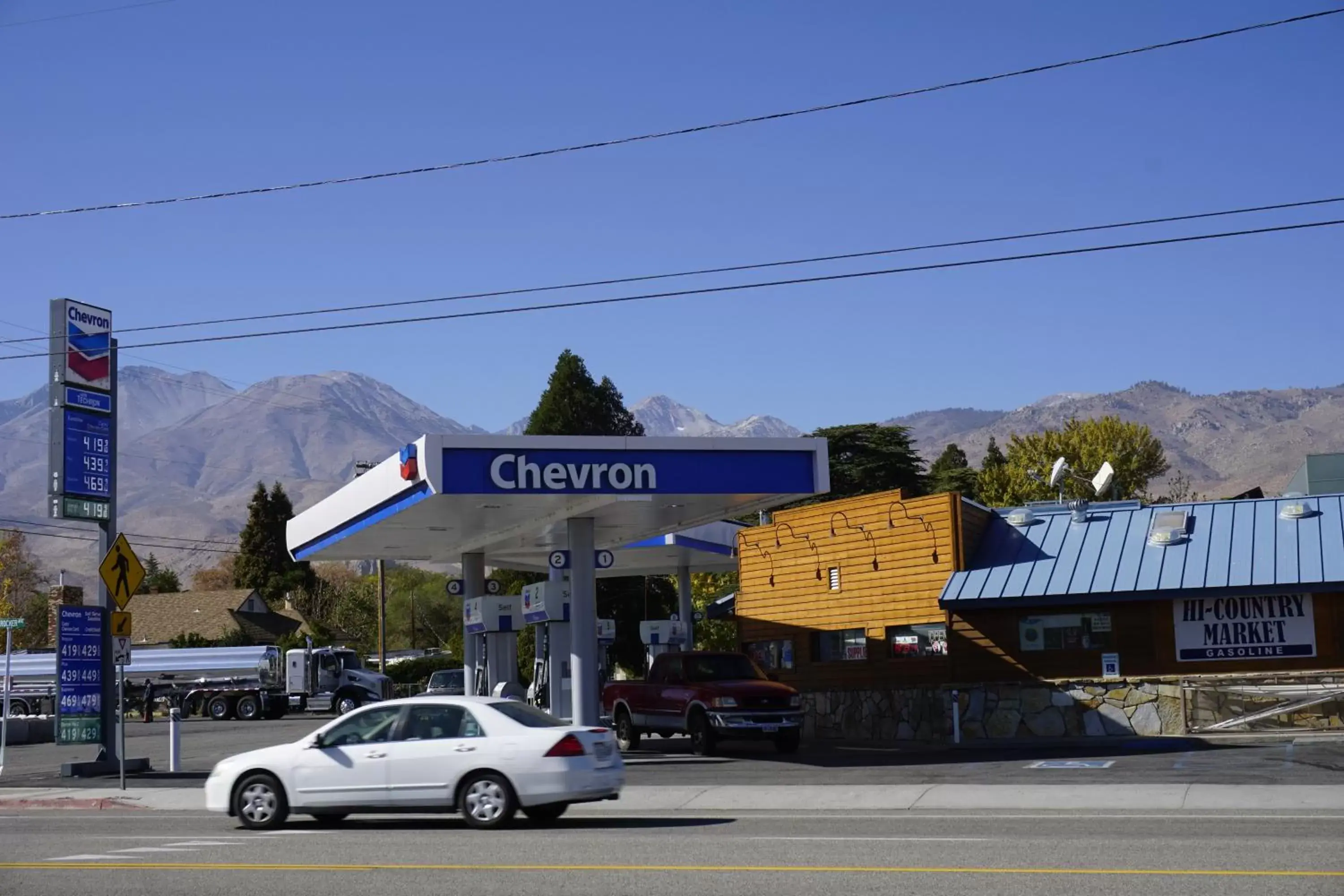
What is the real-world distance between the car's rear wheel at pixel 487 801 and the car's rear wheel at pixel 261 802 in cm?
213

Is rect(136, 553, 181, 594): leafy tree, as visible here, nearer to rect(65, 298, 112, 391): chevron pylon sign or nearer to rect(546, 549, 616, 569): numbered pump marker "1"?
rect(65, 298, 112, 391): chevron pylon sign

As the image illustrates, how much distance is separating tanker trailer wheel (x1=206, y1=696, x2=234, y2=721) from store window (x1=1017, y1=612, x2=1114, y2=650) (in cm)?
3588

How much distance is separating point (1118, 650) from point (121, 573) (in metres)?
18.9

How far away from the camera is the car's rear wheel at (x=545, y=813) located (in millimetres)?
16453

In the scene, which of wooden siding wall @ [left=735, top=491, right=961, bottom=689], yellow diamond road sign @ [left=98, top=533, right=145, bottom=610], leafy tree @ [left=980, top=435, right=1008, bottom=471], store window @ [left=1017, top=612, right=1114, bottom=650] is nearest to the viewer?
yellow diamond road sign @ [left=98, top=533, right=145, bottom=610]

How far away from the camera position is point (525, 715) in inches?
648

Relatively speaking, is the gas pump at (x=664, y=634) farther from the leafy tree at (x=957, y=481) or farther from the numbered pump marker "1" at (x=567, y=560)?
the leafy tree at (x=957, y=481)

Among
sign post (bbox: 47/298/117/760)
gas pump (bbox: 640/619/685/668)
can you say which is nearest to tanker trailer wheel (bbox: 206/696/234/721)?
gas pump (bbox: 640/619/685/668)

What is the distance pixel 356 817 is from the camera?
719 inches

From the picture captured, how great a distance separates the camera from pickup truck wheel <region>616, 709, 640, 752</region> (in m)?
29.3

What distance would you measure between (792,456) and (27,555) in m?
139

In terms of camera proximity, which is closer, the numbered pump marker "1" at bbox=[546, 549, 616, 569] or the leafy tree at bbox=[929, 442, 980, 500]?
the numbered pump marker "1" at bbox=[546, 549, 616, 569]

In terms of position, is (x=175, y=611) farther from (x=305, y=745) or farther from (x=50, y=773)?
(x=305, y=745)

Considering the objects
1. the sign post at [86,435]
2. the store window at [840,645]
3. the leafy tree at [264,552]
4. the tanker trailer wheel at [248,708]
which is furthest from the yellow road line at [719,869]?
the leafy tree at [264,552]
